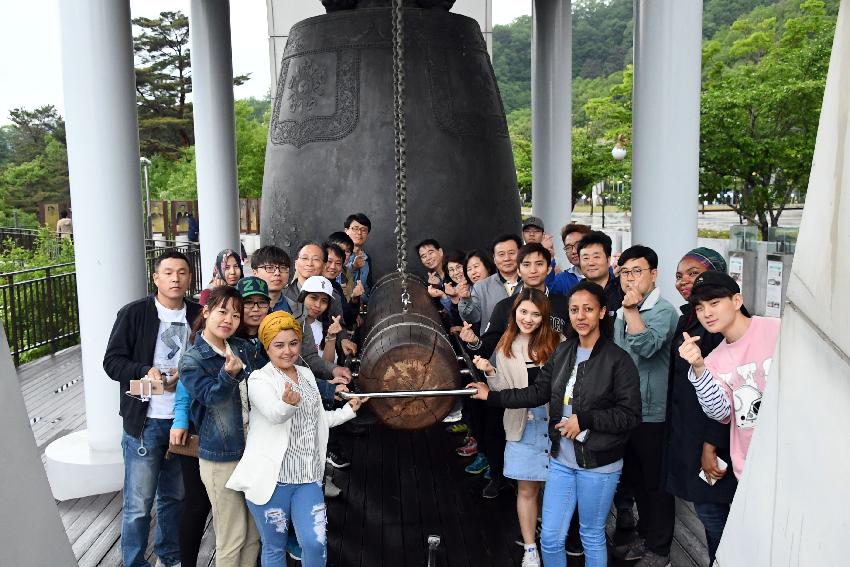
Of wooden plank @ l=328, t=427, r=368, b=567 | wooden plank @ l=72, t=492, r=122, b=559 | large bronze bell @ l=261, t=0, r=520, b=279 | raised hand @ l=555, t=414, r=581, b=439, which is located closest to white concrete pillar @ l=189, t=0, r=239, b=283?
large bronze bell @ l=261, t=0, r=520, b=279

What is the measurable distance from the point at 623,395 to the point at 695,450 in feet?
1.30

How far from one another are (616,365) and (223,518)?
1.90 m

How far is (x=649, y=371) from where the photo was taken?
4137 mm

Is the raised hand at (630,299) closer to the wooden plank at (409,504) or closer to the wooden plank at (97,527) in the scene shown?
the wooden plank at (409,504)

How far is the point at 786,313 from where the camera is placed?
5.44 ft

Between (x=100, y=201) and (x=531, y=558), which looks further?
(x=100, y=201)

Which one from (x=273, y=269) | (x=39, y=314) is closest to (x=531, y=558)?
(x=273, y=269)

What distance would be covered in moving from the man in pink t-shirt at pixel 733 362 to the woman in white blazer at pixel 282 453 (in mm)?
1615

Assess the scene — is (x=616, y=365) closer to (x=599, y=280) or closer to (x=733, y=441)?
(x=733, y=441)

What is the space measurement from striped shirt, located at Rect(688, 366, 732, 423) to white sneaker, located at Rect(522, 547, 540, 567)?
4.49 ft

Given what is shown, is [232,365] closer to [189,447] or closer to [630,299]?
[189,447]

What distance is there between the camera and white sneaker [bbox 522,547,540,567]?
405 centimetres

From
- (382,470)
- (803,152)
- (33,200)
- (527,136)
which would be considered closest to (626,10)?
(527,136)

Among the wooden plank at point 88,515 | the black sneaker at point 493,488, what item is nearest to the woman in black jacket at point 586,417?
the black sneaker at point 493,488
